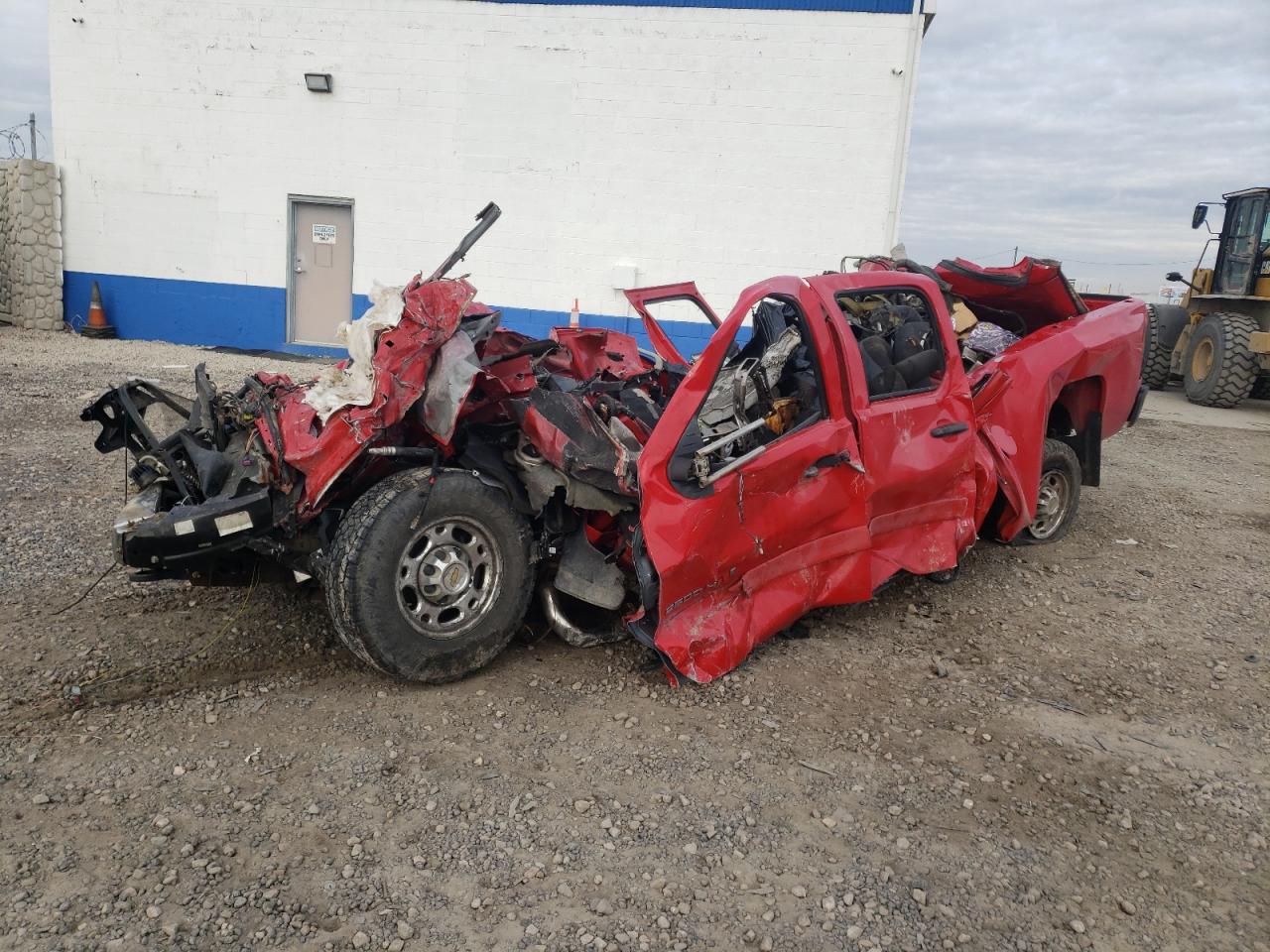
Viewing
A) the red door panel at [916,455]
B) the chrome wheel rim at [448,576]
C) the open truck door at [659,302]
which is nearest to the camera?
the chrome wheel rim at [448,576]

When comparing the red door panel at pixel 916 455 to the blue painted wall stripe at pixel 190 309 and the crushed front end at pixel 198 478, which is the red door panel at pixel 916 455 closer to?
the crushed front end at pixel 198 478

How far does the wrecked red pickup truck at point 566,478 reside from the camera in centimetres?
359

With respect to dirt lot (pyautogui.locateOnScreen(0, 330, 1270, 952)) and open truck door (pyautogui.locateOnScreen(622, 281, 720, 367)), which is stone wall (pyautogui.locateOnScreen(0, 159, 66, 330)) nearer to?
dirt lot (pyautogui.locateOnScreen(0, 330, 1270, 952))

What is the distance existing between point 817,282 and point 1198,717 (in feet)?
8.21

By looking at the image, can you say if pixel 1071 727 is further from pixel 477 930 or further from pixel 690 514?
pixel 477 930

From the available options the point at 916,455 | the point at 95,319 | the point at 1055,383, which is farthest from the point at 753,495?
the point at 95,319

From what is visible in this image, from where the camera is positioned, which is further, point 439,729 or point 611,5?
point 611,5

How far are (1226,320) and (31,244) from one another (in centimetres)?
1851

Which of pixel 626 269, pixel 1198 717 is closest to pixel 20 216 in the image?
pixel 626 269

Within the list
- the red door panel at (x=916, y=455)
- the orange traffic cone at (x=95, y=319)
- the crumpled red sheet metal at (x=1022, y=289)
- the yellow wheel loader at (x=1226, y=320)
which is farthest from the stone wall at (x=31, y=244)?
the yellow wheel loader at (x=1226, y=320)

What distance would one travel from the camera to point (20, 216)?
13.8 meters

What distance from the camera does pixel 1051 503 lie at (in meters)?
6.02

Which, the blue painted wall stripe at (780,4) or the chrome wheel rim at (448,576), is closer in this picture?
the chrome wheel rim at (448,576)

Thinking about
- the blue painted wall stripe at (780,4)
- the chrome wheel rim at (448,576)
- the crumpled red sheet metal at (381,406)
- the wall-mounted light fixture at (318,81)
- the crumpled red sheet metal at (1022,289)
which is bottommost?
the chrome wheel rim at (448,576)
